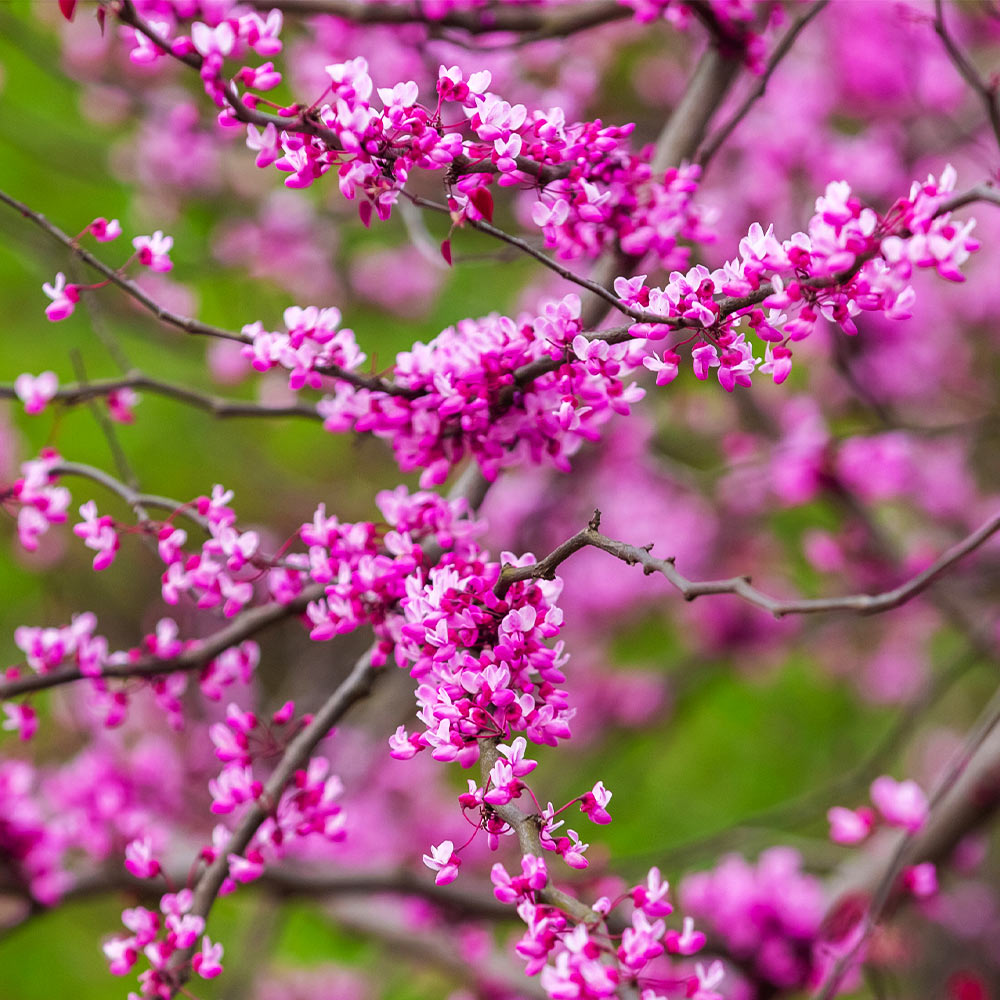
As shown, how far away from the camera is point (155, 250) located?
65.1 inches

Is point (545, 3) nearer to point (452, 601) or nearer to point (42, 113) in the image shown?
point (452, 601)

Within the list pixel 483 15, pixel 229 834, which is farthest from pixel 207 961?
pixel 483 15

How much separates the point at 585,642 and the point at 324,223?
2.39 meters

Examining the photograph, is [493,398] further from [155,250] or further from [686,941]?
[686,941]

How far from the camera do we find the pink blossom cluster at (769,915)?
2.68 meters

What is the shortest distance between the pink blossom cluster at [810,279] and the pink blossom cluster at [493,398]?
111 millimetres

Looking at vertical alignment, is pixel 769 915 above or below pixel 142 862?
below

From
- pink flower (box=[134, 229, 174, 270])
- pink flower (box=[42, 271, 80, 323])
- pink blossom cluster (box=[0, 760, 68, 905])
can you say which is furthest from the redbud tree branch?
pink blossom cluster (box=[0, 760, 68, 905])

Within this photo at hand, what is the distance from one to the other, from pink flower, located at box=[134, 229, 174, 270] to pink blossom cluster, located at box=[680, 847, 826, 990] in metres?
2.14

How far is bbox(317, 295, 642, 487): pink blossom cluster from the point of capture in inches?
58.2

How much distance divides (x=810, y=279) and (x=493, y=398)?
1.57 ft

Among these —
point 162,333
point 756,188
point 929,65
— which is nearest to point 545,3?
point 756,188

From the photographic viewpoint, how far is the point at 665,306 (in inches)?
52.5

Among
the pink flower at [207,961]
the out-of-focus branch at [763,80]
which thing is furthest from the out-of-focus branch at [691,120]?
the pink flower at [207,961]
